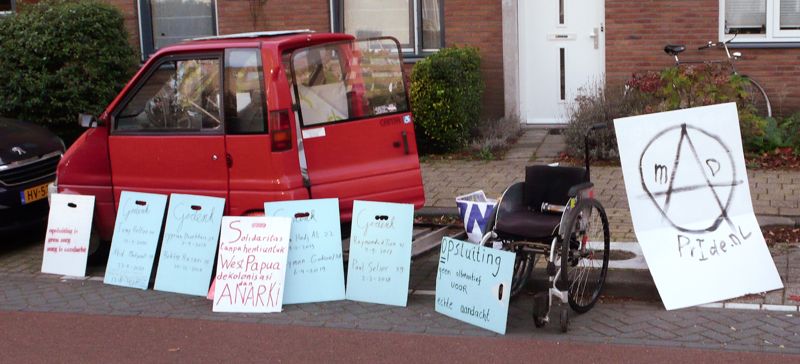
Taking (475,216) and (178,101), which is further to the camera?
(178,101)

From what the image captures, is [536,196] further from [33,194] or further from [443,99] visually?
[443,99]

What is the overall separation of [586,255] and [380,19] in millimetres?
7528

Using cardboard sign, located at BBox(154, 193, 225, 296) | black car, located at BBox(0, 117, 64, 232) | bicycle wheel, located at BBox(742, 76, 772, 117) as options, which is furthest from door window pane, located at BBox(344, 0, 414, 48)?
cardboard sign, located at BBox(154, 193, 225, 296)

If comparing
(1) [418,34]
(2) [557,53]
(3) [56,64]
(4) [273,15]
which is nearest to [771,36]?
(2) [557,53]

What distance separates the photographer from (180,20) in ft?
48.0

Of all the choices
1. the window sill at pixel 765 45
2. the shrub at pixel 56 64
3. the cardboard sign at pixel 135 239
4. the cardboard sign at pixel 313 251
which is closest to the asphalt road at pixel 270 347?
the cardboard sign at pixel 313 251

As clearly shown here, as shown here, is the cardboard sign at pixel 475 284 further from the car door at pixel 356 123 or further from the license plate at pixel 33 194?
the license plate at pixel 33 194

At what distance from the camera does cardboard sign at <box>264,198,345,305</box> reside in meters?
7.32

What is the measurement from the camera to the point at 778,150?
11.2 metres

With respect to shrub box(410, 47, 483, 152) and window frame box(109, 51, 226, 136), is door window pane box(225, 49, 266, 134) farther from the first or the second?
shrub box(410, 47, 483, 152)

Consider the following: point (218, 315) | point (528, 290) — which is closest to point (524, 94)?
point (528, 290)

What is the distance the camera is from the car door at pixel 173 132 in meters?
7.79

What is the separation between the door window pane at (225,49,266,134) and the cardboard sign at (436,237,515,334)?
1739 mm

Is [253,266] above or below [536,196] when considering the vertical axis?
below
